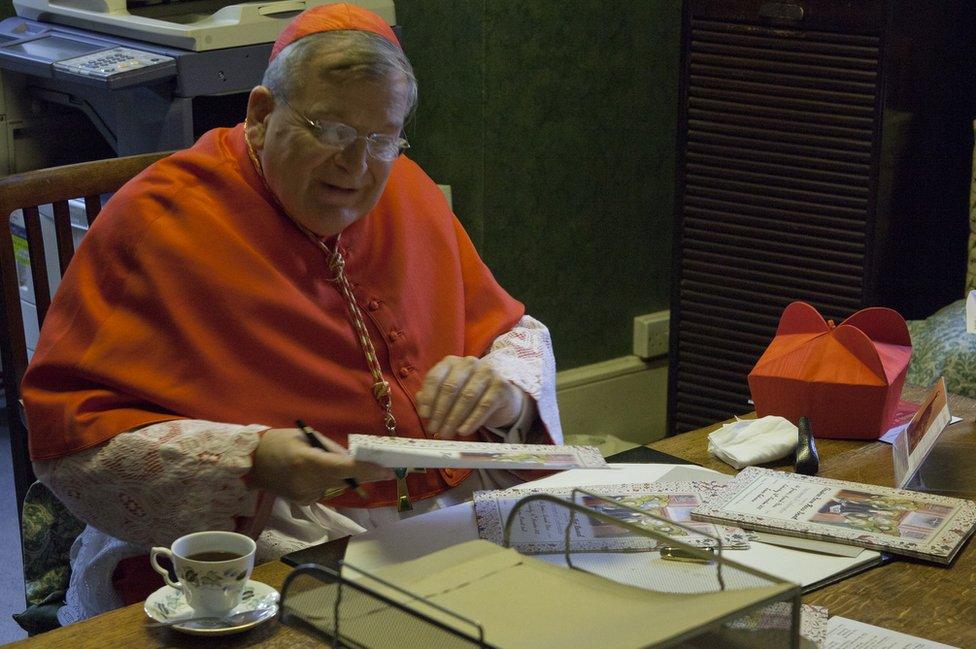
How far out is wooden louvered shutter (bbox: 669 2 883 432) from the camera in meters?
2.89

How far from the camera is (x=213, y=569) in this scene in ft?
4.07

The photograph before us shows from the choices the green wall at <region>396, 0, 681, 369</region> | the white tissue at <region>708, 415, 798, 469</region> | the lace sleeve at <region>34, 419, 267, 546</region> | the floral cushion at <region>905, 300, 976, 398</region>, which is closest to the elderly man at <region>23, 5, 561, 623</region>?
the lace sleeve at <region>34, 419, 267, 546</region>

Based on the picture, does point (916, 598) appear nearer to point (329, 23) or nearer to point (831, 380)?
Result: point (831, 380)

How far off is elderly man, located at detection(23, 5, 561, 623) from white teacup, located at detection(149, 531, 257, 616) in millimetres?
169

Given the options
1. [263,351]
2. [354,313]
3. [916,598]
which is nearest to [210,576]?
[263,351]

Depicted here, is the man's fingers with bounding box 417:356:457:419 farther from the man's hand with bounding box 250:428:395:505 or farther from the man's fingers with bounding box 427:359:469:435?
the man's hand with bounding box 250:428:395:505

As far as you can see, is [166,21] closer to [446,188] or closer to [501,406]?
[446,188]

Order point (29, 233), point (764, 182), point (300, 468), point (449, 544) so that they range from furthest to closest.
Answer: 1. point (764, 182)
2. point (29, 233)
3. point (300, 468)
4. point (449, 544)

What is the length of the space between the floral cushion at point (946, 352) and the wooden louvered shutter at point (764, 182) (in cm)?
17

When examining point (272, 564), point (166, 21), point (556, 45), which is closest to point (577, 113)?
point (556, 45)

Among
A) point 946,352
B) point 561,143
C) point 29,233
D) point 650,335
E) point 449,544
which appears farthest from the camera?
point 650,335

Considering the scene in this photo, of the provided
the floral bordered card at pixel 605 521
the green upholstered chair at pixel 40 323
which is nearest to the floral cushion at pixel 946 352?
the floral bordered card at pixel 605 521

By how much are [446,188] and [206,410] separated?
5.84 feet

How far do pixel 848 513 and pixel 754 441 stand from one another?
8.6 inches
